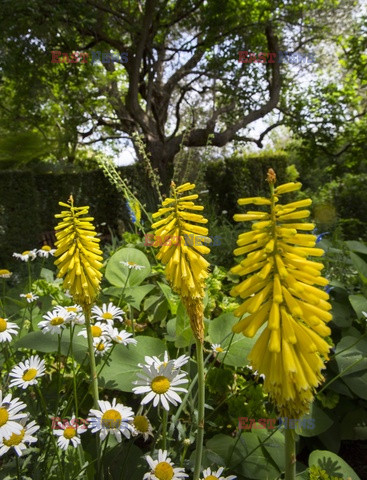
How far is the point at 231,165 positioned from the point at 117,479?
11364 mm

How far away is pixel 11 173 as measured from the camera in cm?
824

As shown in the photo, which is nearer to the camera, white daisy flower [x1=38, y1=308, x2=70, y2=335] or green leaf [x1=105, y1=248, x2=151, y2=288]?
white daisy flower [x1=38, y1=308, x2=70, y2=335]

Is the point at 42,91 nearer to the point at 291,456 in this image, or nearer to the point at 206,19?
the point at 206,19

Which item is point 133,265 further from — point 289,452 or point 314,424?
point 289,452

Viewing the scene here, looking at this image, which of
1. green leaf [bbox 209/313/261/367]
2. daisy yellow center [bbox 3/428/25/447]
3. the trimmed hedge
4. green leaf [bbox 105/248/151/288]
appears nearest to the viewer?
daisy yellow center [bbox 3/428/25/447]

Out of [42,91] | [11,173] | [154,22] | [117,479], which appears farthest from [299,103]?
[117,479]

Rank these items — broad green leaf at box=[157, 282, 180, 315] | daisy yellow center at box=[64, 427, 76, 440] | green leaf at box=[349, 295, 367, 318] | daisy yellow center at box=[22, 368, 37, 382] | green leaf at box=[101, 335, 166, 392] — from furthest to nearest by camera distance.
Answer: broad green leaf at box=[157, 282, 180, 315] < green leaf at box=[349, 295, 367, 318] < green leaf at box=[101, 335, 166, 392] < daisy yellow center at box=[22, 368, 37, 382] < daisy yellow center at box=[64, 427, 76, 440]

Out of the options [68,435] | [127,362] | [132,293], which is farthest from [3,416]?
[132,293]

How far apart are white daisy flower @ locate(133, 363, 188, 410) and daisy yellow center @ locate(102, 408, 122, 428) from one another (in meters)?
0.11

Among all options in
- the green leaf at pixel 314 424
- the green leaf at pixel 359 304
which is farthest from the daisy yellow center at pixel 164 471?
the green leaf at pixel 359 304

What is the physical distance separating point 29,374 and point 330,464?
1.15m

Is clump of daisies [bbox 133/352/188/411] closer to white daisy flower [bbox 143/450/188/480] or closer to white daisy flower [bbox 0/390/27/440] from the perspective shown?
white daisy flower [bbox 143/450/188/480]

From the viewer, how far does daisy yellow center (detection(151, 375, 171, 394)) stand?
3.76 ft

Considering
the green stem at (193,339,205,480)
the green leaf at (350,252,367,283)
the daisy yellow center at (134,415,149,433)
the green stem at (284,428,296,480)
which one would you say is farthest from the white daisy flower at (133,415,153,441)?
the green leaf at (350,252,367,283)
